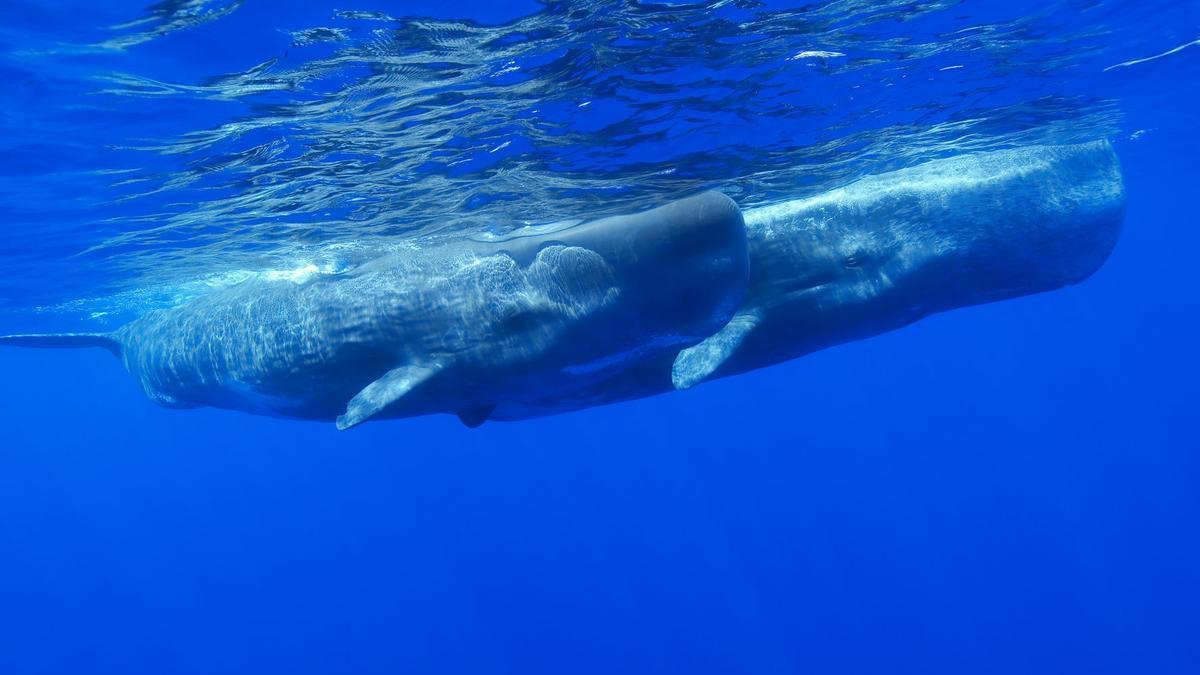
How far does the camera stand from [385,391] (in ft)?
21.4

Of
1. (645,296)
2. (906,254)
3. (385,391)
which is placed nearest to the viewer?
(645,296)

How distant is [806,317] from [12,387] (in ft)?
259

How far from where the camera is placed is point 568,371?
654 cm

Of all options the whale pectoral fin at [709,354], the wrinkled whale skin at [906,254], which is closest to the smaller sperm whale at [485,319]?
the whale pectoral fin at [709,354]

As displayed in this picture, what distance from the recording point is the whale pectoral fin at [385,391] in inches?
245

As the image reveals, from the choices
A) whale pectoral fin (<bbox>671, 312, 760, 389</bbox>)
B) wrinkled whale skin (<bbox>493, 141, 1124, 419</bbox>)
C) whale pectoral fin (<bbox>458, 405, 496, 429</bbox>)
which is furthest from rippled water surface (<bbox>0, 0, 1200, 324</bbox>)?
whale pectoral fin (<bbox>458, 405, 496, 429</bbox>)

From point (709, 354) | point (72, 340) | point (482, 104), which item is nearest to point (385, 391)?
point (709, 354)

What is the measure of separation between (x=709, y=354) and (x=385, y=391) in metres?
2.78

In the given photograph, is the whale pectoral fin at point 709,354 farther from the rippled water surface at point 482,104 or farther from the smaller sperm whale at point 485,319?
the rippled water surface at point 482,104

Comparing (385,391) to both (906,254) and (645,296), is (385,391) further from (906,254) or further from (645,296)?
(906,254)

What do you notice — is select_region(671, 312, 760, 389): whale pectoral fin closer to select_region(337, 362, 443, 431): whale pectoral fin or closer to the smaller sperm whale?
the smaller sperm whale

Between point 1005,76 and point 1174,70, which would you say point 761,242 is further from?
point 1174,70

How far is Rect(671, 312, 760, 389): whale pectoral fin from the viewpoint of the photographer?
6527 millimetres

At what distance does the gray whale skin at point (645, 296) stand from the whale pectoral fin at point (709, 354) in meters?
0.02
